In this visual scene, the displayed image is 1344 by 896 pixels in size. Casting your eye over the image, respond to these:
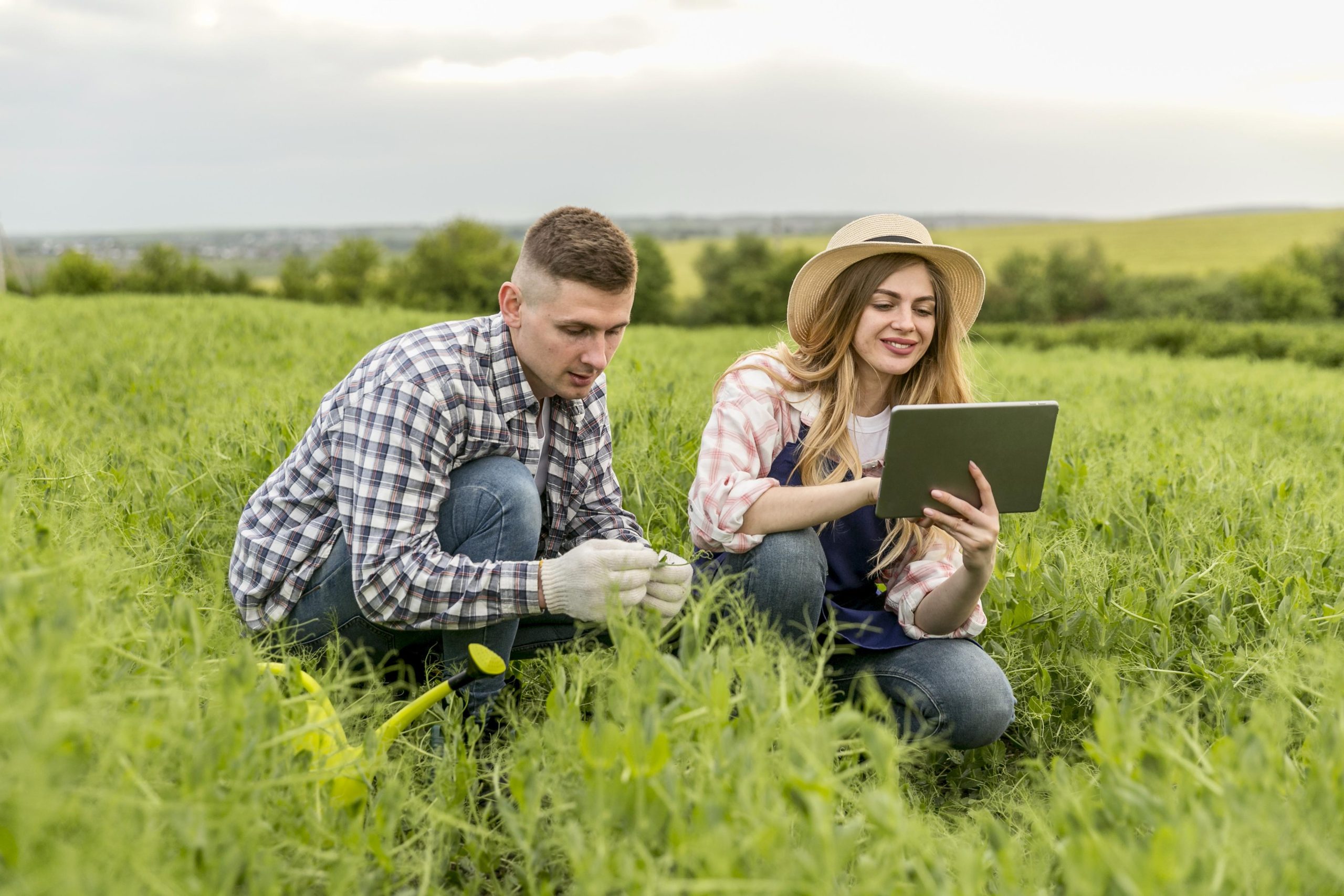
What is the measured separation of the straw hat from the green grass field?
3.17 ft

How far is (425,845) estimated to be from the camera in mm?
1850

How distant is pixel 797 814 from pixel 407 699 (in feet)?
6.04

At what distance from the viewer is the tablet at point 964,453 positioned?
2443 millimetres

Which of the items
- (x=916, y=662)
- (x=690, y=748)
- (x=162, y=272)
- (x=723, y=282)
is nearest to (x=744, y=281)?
(x=723, y=282)

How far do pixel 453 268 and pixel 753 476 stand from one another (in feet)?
174

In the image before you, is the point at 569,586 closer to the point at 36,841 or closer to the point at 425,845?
the point at 425,845

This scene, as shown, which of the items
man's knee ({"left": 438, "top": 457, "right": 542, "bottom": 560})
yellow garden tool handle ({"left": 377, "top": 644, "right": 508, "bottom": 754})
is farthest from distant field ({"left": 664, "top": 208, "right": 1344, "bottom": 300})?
yellow garden tool handle ({"left": 377, "top": 644, "right": 508, "bottom": 754})

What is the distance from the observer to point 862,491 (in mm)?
2613

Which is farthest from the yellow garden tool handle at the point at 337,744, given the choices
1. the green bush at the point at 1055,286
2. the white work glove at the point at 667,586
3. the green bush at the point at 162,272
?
the green bush at the point at 1055,286

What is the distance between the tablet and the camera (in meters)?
2.44

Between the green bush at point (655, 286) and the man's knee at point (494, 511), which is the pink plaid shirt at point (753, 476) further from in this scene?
the green bush at point (655, 286)

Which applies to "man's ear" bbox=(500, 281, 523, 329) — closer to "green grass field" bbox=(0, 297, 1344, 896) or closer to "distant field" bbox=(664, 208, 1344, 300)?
"green grass field" bbox=(0, 297, 1344, 896)

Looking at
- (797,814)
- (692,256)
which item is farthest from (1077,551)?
(692,256)

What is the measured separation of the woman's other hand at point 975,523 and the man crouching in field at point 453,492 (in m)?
0.78
